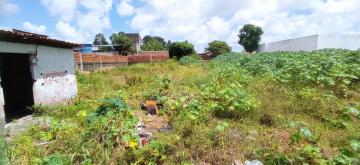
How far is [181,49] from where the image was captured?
38281 millimetres

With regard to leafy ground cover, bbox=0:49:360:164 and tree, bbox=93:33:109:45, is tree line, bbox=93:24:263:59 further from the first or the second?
leafy ground cover, bbox=0:49:360:164

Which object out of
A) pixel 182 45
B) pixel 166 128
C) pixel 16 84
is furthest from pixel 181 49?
pixel 166 128

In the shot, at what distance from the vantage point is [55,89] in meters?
8.91

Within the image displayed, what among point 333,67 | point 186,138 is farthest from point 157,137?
point 333,67

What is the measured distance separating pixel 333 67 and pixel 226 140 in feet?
18.3

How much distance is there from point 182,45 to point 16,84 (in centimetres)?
3022

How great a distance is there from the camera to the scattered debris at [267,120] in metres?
6.01

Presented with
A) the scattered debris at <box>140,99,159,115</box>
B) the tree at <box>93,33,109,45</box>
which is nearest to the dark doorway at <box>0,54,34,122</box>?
the scattered debris at <box>140,99,159,115</box>

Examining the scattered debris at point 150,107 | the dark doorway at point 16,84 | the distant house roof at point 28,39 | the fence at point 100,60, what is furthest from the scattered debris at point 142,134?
the fence at point 100,60

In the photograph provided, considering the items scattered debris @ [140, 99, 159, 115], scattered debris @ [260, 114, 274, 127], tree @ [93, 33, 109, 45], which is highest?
tree @ [93, 33, 109, 45]

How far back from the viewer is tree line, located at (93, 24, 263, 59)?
3850 cm

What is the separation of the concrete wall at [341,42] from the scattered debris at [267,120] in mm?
22739

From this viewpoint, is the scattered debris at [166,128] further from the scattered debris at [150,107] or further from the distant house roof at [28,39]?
the distant house roof at [28,39]

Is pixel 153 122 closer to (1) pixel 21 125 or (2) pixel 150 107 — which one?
(2) pixel 150 107
